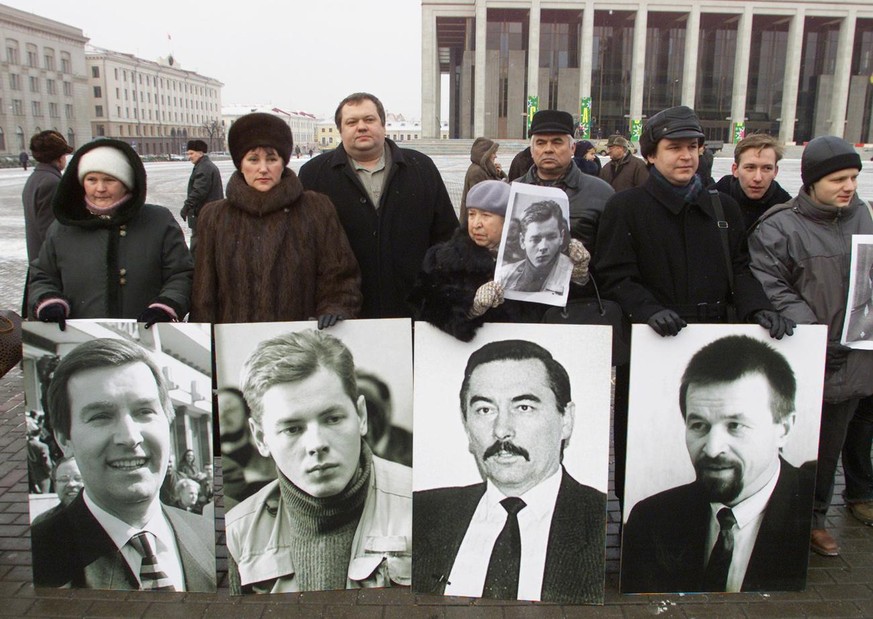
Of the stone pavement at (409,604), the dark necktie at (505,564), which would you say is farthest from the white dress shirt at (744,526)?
the dark necktie at (505,564)

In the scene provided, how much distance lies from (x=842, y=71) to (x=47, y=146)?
73454mm

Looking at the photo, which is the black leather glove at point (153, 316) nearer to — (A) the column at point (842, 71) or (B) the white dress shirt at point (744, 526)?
(B) the white dress shirt at point (744, 526)

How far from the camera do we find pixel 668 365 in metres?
3.02

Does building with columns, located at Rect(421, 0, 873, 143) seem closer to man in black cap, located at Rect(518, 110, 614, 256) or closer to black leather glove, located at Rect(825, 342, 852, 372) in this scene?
man in black cap, located at Rect(518, 110, 614, 256)

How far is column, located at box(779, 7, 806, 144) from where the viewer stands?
2518 inches

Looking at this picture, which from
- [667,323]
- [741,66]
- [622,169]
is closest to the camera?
[667,323]

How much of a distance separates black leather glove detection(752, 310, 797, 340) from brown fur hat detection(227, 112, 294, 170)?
231cm

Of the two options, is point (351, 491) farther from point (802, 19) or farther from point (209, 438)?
point (802, 19)

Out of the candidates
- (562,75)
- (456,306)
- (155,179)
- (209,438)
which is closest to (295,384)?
(209,438)

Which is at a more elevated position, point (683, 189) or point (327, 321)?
point (683, 189)

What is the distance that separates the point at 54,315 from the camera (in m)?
3.09

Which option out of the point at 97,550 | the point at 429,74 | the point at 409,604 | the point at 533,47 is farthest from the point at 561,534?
the point at 533,47

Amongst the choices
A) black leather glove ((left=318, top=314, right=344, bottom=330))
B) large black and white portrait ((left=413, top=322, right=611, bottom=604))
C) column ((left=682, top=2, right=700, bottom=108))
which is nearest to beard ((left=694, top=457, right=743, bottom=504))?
large black and white portrait ((left=413, top=322, right=611, bottom=604))

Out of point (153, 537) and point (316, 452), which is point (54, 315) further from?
point (316, 452)
